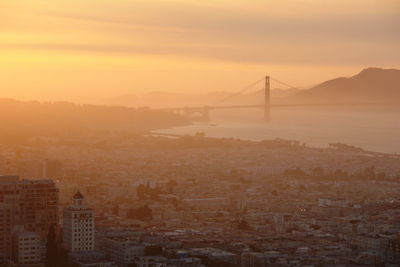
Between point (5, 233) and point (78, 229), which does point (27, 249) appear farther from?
point (78, 229)

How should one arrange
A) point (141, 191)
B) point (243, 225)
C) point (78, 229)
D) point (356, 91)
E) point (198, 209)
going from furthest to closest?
point (356, 91), point (141, 191), point (198, 209), point (243, 225), point (78, 229)

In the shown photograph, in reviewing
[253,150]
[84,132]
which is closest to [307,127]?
[84,132]

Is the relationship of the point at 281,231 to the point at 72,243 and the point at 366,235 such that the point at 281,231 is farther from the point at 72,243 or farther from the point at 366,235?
the point at 72,243

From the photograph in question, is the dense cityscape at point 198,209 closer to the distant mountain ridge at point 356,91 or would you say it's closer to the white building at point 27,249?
the white building at point 27,249

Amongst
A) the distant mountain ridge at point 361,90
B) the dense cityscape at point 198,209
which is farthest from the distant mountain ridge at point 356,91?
the dense cityscape at point 198,209

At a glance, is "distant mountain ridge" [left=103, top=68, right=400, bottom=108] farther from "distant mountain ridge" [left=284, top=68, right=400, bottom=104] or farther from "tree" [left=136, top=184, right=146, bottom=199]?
"tree" [left=136, top=184, right=146, bottom=199]

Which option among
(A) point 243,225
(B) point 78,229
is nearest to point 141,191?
(A) point 243,225

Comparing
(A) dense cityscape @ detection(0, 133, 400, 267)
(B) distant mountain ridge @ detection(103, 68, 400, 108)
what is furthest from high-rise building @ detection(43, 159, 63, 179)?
(B) distant mountain ridge @ detection(103, 68, 400, 108)
